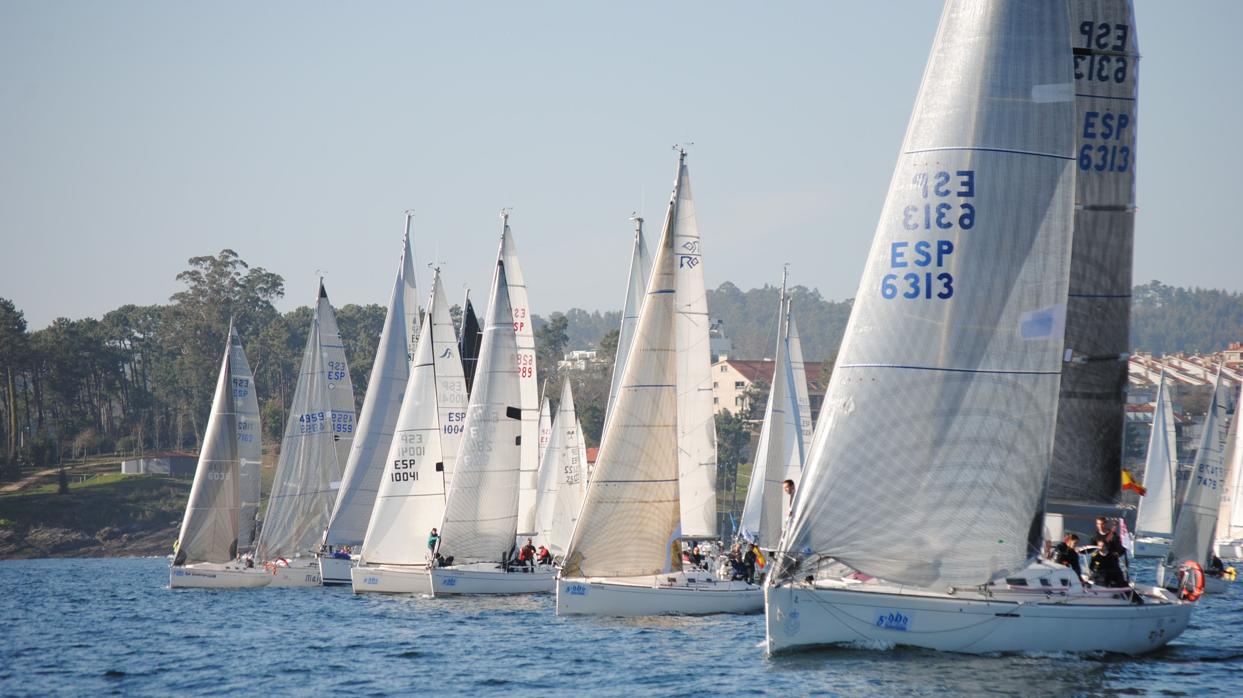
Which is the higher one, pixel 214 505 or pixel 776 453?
pixel 776 453

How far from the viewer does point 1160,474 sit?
60.1m

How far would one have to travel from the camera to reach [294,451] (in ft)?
148

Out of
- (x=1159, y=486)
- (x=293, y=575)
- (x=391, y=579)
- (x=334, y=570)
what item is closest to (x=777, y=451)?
(x=391, y=579)

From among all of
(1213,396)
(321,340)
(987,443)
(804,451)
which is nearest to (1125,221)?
(987,443)

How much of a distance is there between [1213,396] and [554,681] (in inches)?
1197

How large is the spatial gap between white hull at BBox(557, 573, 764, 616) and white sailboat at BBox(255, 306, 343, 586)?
16.8 m

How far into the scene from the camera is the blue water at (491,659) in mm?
20516

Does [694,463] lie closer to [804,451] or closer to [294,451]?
[804,451]

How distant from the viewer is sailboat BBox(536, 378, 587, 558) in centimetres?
4072

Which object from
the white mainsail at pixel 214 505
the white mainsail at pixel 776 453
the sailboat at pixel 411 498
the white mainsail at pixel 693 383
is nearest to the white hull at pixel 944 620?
the white mainsail at pixel 776 453

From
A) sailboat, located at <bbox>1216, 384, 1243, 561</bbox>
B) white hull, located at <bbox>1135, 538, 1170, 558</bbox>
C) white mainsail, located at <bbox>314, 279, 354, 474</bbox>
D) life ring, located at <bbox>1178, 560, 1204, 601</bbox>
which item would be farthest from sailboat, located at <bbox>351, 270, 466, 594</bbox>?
white hull, located at <bbox>1135, 538, 1170, 558</bbox>

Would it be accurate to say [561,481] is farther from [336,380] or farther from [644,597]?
[644,597]

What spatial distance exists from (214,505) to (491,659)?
21.9 m

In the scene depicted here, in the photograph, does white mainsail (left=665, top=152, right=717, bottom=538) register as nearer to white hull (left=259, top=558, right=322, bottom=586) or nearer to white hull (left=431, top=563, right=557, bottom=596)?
white hull (left=431, top=563, right=557, bottom=596)
